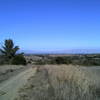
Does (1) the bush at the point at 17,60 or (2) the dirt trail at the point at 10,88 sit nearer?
(2) the dirt trail at the point at 10,88

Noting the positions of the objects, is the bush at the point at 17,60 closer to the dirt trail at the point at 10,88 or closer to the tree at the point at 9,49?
the tree at the point at 9,49

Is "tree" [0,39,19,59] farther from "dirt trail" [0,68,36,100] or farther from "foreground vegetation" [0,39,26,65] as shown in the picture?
"dirt trail" [0,68,36,100]

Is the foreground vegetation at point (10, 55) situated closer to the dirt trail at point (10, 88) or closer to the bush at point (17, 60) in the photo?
the bush at point (17, 60)

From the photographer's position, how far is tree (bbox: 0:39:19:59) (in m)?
82.4

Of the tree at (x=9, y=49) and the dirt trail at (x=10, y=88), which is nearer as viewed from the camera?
the dirt trail at (x=10, y=88)

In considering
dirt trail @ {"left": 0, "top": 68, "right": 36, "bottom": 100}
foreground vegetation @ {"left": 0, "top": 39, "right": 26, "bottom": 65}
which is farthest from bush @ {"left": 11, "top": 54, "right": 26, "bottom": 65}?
dirt trail @ {"left": 0, "top": 68, "right": 36, "bottom": 100}

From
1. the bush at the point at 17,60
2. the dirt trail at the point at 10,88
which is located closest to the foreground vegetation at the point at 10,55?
the bush at the point at 17,60

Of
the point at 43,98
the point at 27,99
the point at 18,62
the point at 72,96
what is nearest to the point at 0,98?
the point at 27,99

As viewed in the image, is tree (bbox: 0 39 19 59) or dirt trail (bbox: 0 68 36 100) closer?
dirt trail (bbox: 0 68 36 100)

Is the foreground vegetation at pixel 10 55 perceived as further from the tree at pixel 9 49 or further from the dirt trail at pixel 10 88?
the dirt trail at pixel 10 88

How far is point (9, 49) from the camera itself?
82688 millimetres

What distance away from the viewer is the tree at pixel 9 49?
8238cm

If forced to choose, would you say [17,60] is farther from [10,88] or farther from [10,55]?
[10,88]

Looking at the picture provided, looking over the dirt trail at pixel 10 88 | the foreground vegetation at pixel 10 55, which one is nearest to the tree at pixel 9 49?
the foreground vegetation at pixel 10 55
